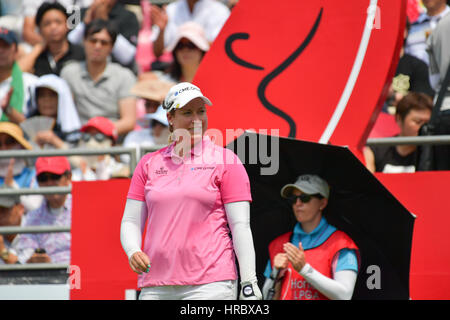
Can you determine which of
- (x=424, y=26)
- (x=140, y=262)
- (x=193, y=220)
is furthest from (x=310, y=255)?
(x=424, y=26)

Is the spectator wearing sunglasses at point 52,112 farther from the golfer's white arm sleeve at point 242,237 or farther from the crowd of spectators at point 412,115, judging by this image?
the golfer's white arm sleeve at point 242,237

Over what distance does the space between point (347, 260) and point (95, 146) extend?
299 cm

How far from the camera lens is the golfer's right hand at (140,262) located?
13.8ft

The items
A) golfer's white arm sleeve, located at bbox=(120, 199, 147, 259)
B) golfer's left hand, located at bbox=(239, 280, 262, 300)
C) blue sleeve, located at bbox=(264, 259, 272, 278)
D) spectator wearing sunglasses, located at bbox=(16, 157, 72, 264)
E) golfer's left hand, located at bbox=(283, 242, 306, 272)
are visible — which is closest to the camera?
golfer's left hand, located at bbox=(239, 280, 262, 300)

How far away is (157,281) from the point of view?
427cm

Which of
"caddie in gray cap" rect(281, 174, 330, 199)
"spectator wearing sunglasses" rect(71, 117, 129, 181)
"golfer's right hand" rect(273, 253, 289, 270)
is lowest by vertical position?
"golfer's right hand" rect(273, 253, 289, 270)

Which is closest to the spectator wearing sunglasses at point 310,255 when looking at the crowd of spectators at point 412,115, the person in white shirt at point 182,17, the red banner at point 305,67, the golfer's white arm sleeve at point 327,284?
the golfer's white arm sleeve at point 327,284

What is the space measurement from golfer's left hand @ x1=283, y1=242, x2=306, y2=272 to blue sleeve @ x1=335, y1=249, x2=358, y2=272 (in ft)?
0.89

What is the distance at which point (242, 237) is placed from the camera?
423cm

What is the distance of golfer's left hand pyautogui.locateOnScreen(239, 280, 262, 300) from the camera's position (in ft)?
13.6

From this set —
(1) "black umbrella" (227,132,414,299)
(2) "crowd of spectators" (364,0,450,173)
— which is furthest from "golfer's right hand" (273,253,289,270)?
(2) "crowd of spectators" (364,0,450,173)

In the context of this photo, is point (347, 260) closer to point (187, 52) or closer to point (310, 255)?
point (310, 255)

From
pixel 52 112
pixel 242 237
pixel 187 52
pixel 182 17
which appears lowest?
pixel 242 237

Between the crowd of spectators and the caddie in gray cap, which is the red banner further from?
the crowd of spectators
